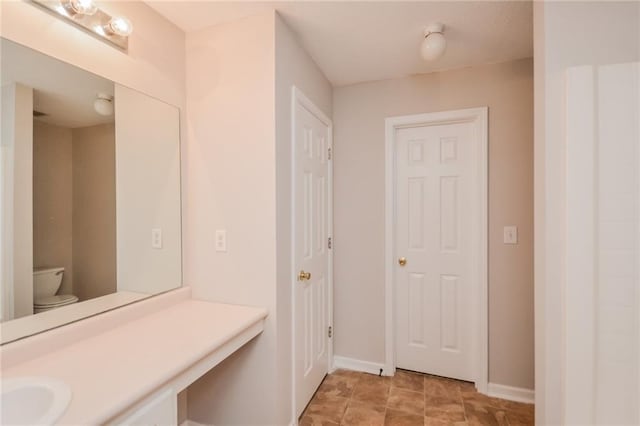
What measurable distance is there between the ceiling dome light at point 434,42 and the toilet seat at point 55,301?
214 cm

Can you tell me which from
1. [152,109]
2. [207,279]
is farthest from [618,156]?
[152,109]

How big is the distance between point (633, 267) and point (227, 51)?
2.12 m

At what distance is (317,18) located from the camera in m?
1.60

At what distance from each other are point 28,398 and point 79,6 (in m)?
1.42

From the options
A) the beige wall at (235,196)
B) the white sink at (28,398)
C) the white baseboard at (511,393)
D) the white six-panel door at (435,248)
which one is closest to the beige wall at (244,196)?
the beige wall at (235,196)

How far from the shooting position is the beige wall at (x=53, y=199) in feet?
3.67

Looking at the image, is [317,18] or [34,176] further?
[317,18]

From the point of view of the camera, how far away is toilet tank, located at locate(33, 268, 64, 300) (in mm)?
1121

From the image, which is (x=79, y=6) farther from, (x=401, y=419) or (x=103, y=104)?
(x=401, y=419)

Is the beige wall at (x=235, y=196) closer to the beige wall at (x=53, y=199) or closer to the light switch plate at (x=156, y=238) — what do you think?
the light switch plate at (x=156, y=238)

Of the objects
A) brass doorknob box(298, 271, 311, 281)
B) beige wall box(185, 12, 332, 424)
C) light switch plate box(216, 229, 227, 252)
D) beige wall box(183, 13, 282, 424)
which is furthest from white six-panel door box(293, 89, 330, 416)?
light switch plate box(216, 229, 227, 252)

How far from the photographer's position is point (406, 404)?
197 cm

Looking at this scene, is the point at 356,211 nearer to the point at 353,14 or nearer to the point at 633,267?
the point at 353,14

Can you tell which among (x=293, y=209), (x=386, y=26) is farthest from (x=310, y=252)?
(x=386, y=26)
